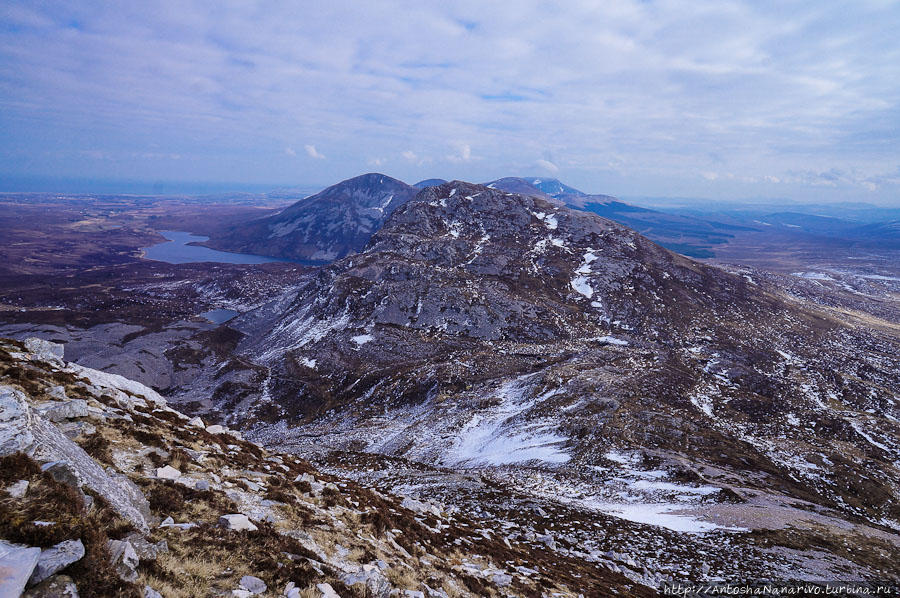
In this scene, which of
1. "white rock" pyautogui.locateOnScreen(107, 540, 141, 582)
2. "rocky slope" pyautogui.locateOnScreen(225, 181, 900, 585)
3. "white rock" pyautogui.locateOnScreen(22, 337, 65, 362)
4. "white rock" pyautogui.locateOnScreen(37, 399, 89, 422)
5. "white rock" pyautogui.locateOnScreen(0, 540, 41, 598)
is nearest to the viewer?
"white rock" pyautogui.locateOnScreen(0, 540, 41, 598)

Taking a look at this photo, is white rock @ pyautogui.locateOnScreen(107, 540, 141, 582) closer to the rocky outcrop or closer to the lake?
the rocky outcrop

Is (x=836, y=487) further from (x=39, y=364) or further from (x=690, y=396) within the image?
(x=39, y=364)

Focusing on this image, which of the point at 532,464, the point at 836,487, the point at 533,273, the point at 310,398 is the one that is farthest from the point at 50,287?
the point at 836,487

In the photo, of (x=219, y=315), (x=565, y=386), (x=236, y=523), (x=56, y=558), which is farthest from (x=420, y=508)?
(x=219, y=315)

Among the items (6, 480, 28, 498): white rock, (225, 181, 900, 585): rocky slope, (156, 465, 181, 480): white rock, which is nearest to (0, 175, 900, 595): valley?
(225, 181, 900, 585): rocky slope

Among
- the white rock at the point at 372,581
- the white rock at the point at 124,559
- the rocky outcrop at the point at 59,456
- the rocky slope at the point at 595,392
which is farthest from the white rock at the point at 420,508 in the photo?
the white rock at the point at 124,559

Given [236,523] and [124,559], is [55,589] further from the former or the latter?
[236,523]
